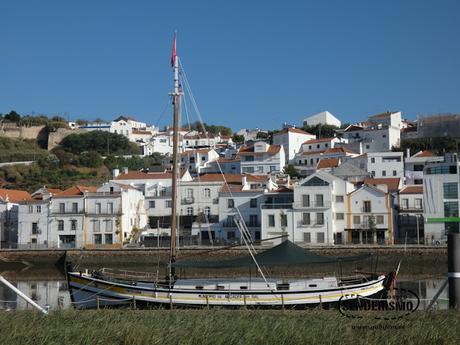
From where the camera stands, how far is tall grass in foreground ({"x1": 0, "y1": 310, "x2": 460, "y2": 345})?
13.1 metres

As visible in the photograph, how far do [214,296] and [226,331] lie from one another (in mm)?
14303

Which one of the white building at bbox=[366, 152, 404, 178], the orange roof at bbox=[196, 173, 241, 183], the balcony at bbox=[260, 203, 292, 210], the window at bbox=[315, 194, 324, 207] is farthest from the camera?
the white building at bbox=[366, 152, 404, 178]

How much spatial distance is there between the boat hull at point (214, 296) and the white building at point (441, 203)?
2985 centimetres

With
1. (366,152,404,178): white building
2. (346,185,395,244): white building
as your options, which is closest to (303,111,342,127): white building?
(366,152,404,178): white building

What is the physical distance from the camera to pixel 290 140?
10656 cm

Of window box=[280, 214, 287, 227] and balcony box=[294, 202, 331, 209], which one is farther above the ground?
balcony box=[294, 202, 331, 209]

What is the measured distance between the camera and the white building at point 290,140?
105875 mm

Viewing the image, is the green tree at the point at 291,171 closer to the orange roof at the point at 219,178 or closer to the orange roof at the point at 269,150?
the orange roof at the point at 269,150

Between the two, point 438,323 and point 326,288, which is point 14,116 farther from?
point 438,323

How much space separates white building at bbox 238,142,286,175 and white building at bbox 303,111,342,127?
47421 millimetres

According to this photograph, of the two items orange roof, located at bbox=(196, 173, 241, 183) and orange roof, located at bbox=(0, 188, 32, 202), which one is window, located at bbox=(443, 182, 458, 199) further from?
orange roof, located at bbox=(0, 188, 32, 202)

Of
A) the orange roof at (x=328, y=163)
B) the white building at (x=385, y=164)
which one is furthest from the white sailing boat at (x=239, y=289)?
the orange roof at (x=328, y=163)

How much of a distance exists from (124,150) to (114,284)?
100 meters

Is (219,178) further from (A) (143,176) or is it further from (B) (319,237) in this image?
(B) (319,237)
